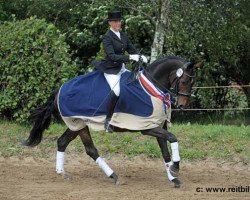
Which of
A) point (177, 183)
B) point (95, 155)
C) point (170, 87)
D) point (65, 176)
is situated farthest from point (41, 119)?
point (177, 183)

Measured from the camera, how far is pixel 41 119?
30.2 feet

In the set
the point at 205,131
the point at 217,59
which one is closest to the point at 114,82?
the point at 205,131

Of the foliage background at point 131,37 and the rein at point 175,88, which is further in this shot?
the foliage background at point 131,37

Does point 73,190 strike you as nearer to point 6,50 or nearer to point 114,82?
point 114,82

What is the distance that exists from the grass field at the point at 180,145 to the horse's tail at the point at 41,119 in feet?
3.63

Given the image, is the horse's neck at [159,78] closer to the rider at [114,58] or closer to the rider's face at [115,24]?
the rider at [114,58]

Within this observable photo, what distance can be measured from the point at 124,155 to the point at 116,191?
7.67 feet

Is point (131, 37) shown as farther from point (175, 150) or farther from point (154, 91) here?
point (175, 150)

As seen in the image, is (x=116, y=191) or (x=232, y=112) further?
(x=232, y=112)

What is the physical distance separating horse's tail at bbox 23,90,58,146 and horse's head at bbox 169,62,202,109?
84.8 inches

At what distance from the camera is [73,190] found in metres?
7.84

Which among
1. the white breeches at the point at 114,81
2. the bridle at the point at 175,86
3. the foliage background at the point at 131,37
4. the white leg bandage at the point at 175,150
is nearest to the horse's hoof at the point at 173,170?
the white leg bandage at the point at 175,150

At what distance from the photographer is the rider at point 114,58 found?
8.06 meters

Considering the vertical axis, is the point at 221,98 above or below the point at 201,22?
below
